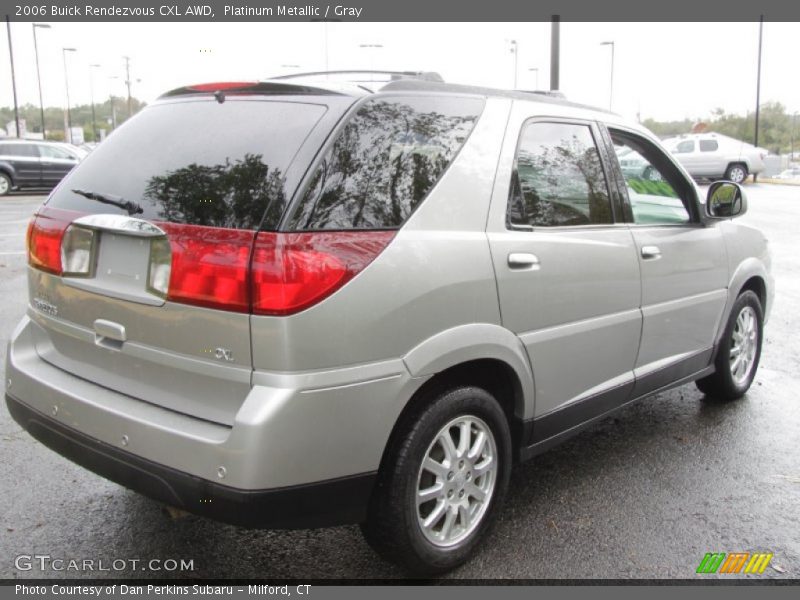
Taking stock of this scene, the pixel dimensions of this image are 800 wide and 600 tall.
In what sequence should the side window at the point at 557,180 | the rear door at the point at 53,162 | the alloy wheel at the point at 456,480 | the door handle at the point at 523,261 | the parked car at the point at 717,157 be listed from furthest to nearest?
the parked car at the point at 717,157
the rear door at the point at 53,162
the side window at the point at 557,180
the door handle at the point at 523,261
the alloy wheel at the point at 456,480

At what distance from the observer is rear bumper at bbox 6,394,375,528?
2303 millimetres

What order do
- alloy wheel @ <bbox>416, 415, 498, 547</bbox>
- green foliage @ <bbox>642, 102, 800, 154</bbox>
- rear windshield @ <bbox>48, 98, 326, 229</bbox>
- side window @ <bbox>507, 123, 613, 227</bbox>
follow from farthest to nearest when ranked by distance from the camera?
1. green foliage @ <bbox>642, 102, 800, 154</bbox>
2. side window @ <bbox>507, 123, 613, 227</bbox>
3. alloy wheel @ <bbox>416, 415, 498, 547</bbox>
4. rear windshield @ <bbox>48, 98, 326, 229</bbox>

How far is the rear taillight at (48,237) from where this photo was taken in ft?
9.26

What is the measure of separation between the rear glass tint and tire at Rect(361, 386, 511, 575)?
0.73 meters

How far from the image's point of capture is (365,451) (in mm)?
2457

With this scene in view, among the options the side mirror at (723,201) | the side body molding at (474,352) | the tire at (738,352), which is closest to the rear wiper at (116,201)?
the side body molding at (474,352)

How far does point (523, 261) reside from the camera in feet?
9.80

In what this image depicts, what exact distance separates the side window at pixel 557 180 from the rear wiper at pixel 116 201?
142 cm

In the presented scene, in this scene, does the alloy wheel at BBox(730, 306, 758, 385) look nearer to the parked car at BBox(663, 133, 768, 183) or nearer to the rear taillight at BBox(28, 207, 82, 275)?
the rear taillight at BBox(28, 207, 82, 275)

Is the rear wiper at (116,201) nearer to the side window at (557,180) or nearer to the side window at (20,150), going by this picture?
the side window at (557,180)

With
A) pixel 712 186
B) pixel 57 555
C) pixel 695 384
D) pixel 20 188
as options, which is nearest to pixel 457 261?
pixel 57 555

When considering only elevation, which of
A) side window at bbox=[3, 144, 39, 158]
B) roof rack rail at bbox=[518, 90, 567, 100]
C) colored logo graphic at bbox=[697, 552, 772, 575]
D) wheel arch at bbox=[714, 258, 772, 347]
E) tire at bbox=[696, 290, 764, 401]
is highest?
roof rack rail at bbox=[518, 90, 567, 100]

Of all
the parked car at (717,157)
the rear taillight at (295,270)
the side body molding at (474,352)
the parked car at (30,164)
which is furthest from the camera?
the parked car at (717,157)

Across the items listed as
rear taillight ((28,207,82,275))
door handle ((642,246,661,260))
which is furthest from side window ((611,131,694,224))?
rear taillight ((28,207,82,275))
